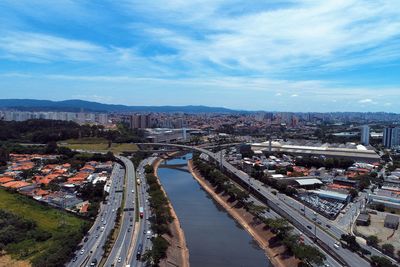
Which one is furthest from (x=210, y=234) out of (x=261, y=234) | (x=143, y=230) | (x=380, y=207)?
(x=380, y=207)

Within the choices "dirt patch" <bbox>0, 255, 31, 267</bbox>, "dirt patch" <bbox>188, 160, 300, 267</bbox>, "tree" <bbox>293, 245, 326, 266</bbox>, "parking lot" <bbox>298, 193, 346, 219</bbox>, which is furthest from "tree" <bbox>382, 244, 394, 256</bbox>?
"dirt patch" <bbox>0, 255, 31, 267</bbox>

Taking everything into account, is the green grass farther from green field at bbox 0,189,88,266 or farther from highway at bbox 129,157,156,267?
highway at bbox 129,157,156,267

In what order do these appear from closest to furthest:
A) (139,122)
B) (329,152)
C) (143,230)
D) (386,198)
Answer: (143,230) → (386,198) → (329,152) → (139,122)

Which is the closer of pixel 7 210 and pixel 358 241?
pixel 358 241

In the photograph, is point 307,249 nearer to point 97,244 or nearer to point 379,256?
point 379,256

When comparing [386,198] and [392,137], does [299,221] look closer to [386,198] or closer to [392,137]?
[386,198]

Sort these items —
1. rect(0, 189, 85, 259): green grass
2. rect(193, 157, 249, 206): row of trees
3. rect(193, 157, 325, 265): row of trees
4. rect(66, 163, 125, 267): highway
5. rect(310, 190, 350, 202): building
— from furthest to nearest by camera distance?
rect(193, 157, 249, 206): row of trees
rect(310, 190, 350, 202): building
rect(0, 189, 85, 259): green grass
rect(66, 163, 125, 267): highway
rect(193, 157, 325, 265): row of trees

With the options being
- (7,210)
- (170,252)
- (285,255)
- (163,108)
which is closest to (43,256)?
(170,252)
